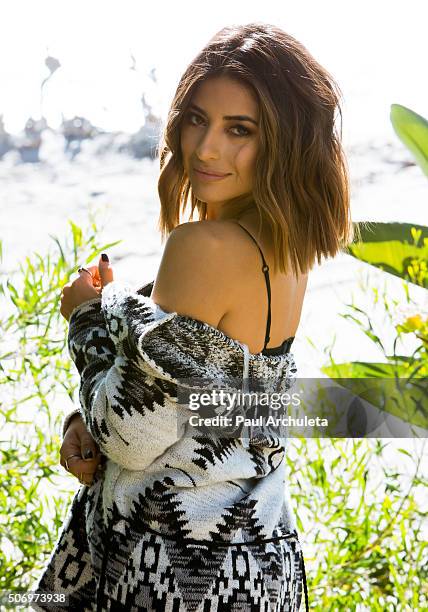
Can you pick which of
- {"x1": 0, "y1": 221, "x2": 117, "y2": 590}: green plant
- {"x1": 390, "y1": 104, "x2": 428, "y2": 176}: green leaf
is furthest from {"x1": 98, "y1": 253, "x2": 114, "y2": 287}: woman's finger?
{"x1": 390, "y1": 104, "x2": 428, "y2": 176}: green leaf

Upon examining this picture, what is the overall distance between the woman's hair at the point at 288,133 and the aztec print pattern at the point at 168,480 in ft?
0.58

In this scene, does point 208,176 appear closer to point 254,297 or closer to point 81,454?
point 254,297

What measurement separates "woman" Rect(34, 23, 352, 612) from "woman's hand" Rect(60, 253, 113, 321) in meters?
0.05

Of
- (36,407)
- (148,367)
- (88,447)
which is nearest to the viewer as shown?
(148,367)

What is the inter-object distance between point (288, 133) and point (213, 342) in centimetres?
30

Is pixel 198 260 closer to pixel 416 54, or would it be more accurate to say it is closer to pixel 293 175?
pixel 293 175

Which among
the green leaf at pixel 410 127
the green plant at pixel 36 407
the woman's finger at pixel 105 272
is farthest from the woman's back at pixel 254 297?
the green leaf at pixel 410 127

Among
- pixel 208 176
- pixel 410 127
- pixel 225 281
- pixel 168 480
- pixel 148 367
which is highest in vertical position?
pixel 410 127

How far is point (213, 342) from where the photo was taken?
1.23 m

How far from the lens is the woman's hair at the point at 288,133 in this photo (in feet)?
4.14

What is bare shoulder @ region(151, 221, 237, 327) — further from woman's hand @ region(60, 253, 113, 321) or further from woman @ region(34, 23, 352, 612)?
woman's hand @ region(60, 253, 113, 321)

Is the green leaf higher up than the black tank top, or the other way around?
the green leaf

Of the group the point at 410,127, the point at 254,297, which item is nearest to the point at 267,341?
the point at 254,297

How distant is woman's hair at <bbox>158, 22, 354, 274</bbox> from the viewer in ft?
4.14
